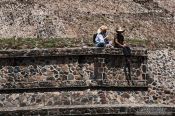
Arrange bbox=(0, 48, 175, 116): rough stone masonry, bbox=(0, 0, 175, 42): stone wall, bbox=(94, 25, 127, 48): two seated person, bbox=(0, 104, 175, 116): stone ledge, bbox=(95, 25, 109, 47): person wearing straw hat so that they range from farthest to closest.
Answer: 1. bbox=(0, 0, 175, 42): stone wall
2. bbox=(95, 25, 109, 47): person wearing straw hat
3. bbox=(94, 25, 127, 48): two seated person
4. bbox=(0, 48, 175, 116): rough stone masonry
5. bbox=(0, 104, 175, 116): stone ledge

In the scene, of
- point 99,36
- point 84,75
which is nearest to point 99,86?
point 84,75

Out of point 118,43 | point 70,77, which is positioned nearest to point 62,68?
point 70,77

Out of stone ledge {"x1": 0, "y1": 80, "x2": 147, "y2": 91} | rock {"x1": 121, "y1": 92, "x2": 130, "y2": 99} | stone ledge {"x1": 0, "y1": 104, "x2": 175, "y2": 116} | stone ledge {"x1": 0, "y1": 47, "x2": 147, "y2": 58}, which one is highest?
stone ledge {"x1": 0, "y1": 47, "x2": 147, "y2": 58}

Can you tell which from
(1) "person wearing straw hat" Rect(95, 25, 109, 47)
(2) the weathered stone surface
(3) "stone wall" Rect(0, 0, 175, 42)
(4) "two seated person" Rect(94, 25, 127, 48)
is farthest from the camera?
(3) "stone wall" Rect(0, 0, 175, 42)

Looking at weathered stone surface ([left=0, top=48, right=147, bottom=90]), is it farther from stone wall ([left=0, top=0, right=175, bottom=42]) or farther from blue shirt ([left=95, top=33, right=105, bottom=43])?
stone wall ([left=0, top=0, right=175, bottom=42])

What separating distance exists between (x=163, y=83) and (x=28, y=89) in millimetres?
5391

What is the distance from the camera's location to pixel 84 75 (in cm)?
1745

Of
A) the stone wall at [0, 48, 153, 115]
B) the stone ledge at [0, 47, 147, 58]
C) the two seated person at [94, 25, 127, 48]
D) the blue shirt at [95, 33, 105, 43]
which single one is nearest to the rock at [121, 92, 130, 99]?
the stone wall at [0, 48, 153, 115]

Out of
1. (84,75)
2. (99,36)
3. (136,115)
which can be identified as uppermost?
(99,36)

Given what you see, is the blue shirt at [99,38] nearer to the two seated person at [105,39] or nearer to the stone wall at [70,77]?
the two seated person at [105,39]

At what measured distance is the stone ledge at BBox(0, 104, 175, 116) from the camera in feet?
52.2

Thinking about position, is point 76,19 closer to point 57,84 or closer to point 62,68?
point 62,68

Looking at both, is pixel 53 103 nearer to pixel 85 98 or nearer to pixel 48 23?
pixel 85 98

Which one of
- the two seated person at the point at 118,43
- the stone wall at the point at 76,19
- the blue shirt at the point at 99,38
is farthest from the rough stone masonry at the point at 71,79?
the stone wall at the point at 76,19
